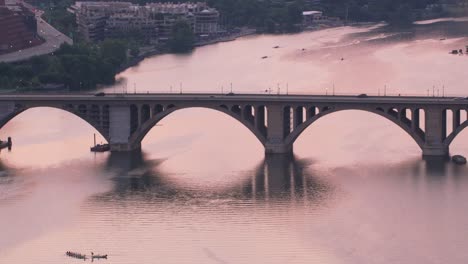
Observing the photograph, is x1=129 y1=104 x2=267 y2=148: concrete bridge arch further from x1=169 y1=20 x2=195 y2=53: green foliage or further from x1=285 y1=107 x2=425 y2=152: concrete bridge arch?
x1=169 y1=20 x2=195 y2=53: green foliage

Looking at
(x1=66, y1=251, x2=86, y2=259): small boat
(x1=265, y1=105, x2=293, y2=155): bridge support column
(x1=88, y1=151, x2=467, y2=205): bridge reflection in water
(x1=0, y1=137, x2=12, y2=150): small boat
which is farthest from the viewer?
(x1=0, y1=137, x2=12, y2=150): small boat

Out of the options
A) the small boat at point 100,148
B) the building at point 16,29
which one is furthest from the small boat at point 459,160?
the building at point 16,29

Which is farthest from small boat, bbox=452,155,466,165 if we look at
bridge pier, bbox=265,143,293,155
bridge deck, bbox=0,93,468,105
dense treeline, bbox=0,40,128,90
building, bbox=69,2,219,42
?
building, bbox=69,2,219,42

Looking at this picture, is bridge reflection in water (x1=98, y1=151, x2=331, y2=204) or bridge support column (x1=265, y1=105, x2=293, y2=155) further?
bridge support column (x1=265, y1=105, x2=293, y2=155)

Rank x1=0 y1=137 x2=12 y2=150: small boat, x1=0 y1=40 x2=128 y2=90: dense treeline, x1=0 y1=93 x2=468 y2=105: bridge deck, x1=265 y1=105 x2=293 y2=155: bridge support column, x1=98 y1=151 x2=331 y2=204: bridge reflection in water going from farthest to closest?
1. x1=0 y1=40 x2=128 y2=90: dense treeline
2. x1=0 y1=137 x2=12 y2=150: small boat
3. x1=265 y1=105 x2=293 y2=155: bridge support column
4. x1=0 y1=93 x2=468 y2=105: bridge deck
5. x1=98 y1=151 x2=331 y2=204: bridge reflection in water

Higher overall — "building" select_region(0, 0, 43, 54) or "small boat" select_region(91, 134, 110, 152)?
"building" select_region(0, 0, 43, 54)

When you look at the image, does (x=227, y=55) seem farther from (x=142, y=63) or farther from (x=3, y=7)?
(x=3, y=7)
